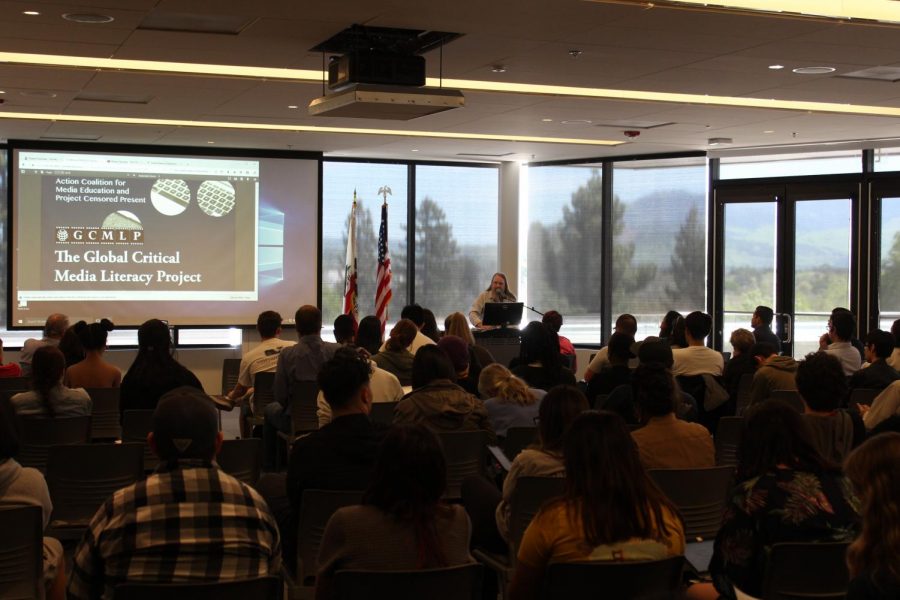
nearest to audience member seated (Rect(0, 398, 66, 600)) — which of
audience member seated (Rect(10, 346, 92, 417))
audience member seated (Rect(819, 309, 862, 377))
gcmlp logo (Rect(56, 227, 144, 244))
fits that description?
audience member seated (Rect(10, 346, 92, 417))

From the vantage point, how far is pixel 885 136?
1156 centimetres

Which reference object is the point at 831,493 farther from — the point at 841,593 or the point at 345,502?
the point at 345,502

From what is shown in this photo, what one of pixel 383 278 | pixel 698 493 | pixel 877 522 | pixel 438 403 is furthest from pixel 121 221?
pixel 877 522

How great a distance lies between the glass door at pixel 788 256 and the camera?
12.6m

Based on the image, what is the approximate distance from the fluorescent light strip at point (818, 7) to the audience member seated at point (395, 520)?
3.72 meters

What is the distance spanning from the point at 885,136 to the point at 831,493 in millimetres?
9759

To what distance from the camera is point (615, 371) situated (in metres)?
6.32

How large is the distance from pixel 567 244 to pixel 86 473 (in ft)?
35.8

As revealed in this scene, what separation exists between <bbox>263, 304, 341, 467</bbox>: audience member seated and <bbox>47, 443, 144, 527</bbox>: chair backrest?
6.27ft

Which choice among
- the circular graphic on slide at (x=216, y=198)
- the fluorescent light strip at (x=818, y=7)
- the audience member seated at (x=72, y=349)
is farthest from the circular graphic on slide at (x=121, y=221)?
the fluorescent light strip at (x=818, y=7)

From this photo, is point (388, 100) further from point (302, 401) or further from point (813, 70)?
point (813, 70)

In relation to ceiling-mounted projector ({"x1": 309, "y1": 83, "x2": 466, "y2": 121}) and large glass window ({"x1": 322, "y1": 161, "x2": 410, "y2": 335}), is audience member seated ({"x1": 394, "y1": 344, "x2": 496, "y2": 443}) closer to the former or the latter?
ceiling-mounted projector ({"x1": 309, "y1": 83, "x2": 466, "y2": 121})

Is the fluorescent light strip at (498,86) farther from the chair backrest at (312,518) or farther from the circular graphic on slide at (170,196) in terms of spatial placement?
the circular graphic on slide at (170,196)

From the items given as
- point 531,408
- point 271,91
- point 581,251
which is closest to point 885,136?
Result: point 581,251
